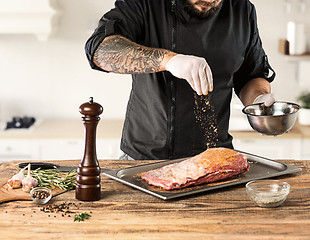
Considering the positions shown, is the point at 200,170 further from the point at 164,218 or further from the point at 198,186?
the point at 164,218

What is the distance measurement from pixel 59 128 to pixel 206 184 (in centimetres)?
225

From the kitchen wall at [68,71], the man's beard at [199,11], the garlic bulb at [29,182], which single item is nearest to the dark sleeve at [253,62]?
the man's beard at [199,11]

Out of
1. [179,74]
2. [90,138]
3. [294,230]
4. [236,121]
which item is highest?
[179,74]

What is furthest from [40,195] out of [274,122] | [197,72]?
[274,122]

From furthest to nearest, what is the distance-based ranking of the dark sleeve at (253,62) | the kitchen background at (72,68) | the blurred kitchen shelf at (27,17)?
the kitchen background at (72,68) < the blurred kitchen shelf at (27,17) < the dark sleeve at (253,62)

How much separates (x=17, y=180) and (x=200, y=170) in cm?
62

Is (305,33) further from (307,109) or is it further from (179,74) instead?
(179,74)

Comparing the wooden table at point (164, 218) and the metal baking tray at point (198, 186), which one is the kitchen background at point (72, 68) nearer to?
the metal baking tray at point (198, 186)

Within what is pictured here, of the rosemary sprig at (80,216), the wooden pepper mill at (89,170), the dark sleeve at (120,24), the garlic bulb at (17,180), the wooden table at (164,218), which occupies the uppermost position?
the dark sleeve at (120,24)

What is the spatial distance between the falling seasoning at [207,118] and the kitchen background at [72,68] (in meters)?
1.70

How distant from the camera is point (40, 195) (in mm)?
1572

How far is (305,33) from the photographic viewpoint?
403cm

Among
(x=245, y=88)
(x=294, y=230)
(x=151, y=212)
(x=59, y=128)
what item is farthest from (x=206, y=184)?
(x=59, y=128)

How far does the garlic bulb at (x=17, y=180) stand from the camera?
5.62ft
